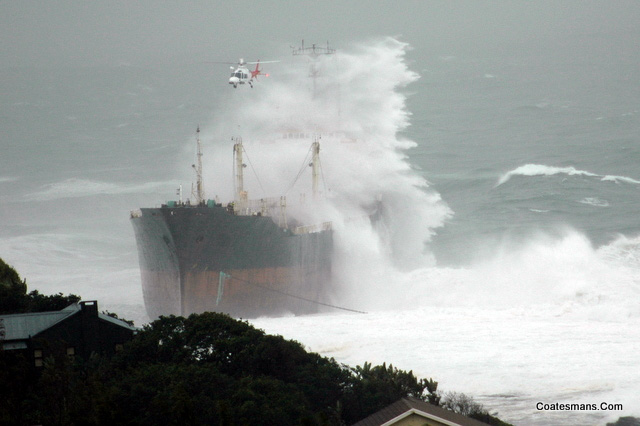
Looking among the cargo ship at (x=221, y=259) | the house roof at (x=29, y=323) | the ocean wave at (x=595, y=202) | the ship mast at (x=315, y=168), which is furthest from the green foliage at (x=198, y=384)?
the ocean wave at (x=595, y=202)

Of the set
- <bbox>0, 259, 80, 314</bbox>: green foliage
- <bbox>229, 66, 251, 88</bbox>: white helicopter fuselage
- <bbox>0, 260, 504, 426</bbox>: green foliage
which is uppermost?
<bbox>229, 66, 251, 88</bbox>: white helicopter fuselage

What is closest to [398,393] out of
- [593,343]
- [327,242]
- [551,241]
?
[593,343]

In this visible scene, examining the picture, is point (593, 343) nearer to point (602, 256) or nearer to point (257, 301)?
point (257, 301)

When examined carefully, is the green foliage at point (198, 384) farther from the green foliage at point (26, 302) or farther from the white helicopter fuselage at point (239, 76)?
the white helicopter fuselage at point (239, 76)

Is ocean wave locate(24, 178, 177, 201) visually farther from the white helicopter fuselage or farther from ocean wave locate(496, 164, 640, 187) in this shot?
the white helicopter fuselage

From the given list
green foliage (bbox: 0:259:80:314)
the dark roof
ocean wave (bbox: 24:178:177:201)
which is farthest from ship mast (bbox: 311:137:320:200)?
ocean wave (bbox: 24:178:177:201)

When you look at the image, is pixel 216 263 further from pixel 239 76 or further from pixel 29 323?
pixel 29 323

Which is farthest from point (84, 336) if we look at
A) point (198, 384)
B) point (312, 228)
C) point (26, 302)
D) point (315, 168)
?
point (315, 168)
